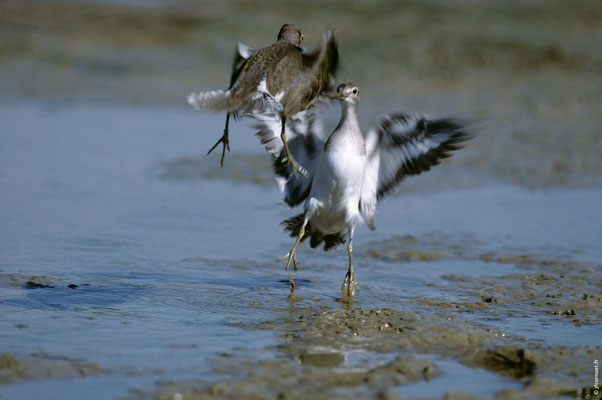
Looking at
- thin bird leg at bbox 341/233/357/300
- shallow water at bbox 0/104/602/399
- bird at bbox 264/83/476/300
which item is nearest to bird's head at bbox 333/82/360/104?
Answer: bird at bbox 264/83/476/300

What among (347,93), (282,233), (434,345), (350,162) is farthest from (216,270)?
(434,345)

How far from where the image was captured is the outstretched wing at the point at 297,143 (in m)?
6.57

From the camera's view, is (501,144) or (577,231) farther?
(501,144)

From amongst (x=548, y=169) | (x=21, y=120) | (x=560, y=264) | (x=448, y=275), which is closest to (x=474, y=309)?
(x=448, y=275)

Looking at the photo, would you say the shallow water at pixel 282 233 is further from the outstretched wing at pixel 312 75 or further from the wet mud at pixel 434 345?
the outstretched wing at pixel 312 75

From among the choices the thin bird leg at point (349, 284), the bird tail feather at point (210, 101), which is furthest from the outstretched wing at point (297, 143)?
the bird tail feather at point (210, 101)

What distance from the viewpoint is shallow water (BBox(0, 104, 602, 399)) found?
463 centimetres

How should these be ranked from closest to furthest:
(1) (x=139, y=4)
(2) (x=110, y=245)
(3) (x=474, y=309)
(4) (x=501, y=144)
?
(3) (x=474, y=309), (2) (x=110, y=245), (4) (x=501, y=144), (1) (x=139, y=4)

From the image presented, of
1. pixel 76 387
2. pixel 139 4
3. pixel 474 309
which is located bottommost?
pixel 76 387

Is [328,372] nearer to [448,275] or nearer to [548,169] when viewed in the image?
[448,275]

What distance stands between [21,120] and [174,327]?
7658 millimetres

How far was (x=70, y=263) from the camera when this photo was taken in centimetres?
671

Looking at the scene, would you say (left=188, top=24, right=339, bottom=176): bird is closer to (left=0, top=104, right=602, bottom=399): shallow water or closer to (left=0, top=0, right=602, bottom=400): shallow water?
(left=0, top=0, right=602, bottom=400): shallow water

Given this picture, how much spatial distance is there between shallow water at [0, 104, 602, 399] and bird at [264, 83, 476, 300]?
42 centimetres
